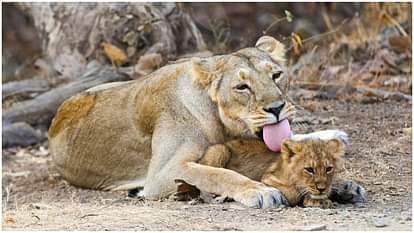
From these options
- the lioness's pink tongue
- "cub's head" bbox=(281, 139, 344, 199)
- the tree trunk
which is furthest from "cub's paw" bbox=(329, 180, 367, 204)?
the tree trunk

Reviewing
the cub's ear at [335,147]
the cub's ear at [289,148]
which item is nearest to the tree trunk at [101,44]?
the cub's ear at [289,148]

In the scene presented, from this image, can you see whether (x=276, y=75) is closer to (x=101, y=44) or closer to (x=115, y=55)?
(x=115, y=55)

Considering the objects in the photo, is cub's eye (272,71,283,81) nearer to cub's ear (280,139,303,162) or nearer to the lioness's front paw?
cub's ear (280,139,303,162)

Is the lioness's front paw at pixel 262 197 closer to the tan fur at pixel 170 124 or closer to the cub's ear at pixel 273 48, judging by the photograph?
the tan fur at pixel 170 124

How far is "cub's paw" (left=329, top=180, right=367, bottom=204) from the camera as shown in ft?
19.4

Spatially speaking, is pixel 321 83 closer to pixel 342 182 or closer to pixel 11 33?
pixel 342 182

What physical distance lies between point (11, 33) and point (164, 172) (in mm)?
12595

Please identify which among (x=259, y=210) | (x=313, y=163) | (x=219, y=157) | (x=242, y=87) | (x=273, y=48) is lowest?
(x=259, y=210)

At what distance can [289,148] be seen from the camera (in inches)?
230

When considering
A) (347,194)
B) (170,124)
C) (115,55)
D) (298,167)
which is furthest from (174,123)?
(115,55)

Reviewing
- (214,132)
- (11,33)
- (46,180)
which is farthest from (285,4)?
(214,132)

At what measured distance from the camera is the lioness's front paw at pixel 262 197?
566 cm

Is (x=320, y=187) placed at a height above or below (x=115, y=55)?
below

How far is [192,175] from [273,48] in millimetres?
1100
